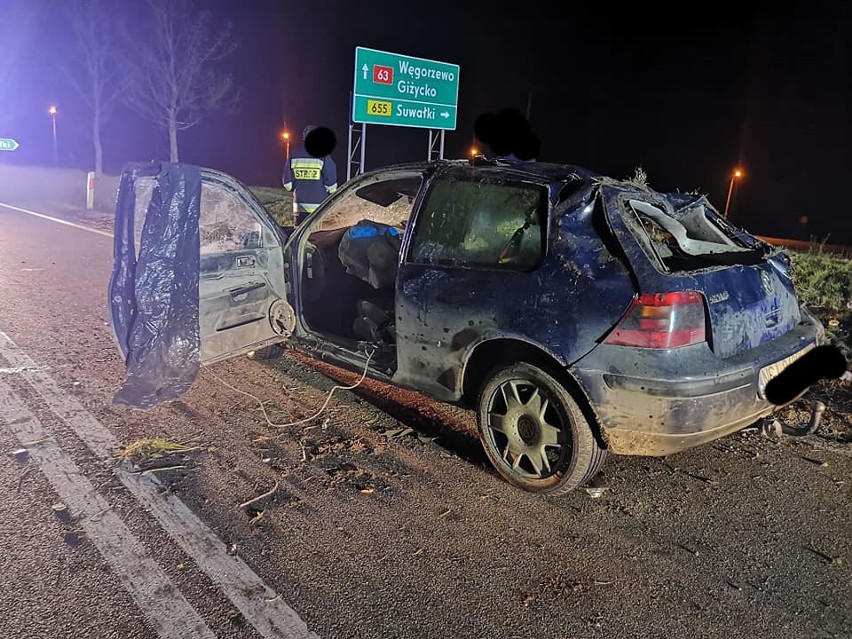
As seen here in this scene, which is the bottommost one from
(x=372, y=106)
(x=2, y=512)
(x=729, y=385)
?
(x=2, y=512)

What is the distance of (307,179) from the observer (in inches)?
345

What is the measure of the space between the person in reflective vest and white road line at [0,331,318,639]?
5.00 m

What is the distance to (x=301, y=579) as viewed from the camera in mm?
2715

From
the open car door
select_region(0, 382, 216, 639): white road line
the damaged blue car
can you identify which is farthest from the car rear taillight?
the open car door

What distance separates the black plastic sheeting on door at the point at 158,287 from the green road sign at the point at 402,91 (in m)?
9.32

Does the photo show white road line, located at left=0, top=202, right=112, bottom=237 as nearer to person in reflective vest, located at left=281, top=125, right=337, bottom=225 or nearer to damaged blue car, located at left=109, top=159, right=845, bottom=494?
person in reflective vest, located at left=281, top=125, right=337, bottom=225

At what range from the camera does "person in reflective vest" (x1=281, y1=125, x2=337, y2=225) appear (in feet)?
28.5

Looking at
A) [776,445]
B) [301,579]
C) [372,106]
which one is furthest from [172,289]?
[372,106]

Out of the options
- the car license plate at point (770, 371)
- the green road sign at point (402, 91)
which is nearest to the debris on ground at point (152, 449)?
the car license plate at point (770, 371)

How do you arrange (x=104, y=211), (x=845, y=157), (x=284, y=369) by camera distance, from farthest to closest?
(x=845, y=157), (x=104, y=211), (x=284, y=369)

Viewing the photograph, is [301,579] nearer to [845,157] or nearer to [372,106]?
[372,106]

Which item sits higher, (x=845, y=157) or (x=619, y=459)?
(x=845, y=157)

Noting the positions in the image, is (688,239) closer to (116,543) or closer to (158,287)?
(158,287)

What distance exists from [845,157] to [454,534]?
2629cm
